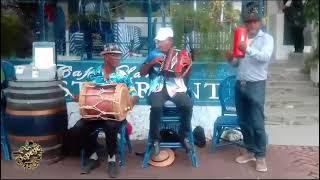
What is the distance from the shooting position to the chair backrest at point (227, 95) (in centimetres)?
527

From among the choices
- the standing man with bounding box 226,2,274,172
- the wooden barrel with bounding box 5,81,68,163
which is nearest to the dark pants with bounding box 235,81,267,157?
the standing man with bounding box 226,2,274,172

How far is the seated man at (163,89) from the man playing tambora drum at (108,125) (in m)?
0.22

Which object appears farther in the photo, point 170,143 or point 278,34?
point 170,143

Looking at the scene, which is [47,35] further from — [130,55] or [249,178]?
[249,178]

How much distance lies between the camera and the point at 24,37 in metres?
2.16

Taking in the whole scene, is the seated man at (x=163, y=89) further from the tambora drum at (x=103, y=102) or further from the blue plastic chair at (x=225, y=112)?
the blue plastic chair at (x=225, y=112)

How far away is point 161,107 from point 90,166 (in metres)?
0.85

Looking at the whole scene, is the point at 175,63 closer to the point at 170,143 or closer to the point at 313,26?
the point at 170,143

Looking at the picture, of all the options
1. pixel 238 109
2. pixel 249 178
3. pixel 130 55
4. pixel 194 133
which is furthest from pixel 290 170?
pixel 130 55

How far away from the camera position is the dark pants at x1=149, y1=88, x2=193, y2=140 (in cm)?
455

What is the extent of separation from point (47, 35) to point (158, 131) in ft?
6.14

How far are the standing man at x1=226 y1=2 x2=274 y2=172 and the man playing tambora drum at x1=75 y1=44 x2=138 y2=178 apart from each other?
1.03m

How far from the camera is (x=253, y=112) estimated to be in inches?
177

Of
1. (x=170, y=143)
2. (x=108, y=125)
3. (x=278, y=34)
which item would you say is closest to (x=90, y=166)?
(x=108, y=125)
